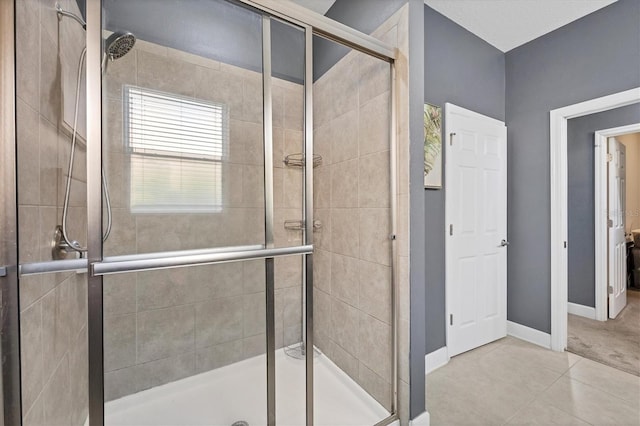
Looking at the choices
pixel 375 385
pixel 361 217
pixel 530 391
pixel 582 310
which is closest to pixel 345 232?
pixel 361 217

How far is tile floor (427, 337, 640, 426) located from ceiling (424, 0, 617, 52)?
111 inches

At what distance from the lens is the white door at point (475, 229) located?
2213mm

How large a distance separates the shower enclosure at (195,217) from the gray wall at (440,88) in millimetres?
700

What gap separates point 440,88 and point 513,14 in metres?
0.85

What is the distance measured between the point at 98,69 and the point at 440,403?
2.35m

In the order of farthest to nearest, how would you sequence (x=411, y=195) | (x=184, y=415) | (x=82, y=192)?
1. (x=184, y=415)
2. (x=411, y=195)
3. (x=82, y=192)

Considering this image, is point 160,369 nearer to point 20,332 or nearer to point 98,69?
point 20,332

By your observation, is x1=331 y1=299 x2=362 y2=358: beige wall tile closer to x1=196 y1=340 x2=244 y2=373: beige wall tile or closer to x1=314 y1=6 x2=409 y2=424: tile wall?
x1=314 y1=6 x2=409 y2=424: tile wall

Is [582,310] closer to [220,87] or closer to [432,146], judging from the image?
[432,146]

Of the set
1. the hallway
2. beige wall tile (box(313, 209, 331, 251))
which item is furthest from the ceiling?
the hallway

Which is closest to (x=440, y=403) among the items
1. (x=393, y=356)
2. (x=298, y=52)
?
(x=393, y=356)

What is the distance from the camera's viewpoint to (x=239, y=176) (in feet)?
4.78

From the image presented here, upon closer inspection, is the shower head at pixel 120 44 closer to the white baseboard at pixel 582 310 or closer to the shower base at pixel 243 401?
the shower base at pixel 243 401

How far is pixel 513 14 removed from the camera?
2189mm
